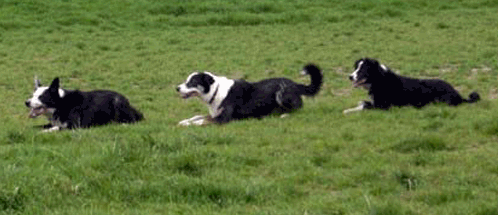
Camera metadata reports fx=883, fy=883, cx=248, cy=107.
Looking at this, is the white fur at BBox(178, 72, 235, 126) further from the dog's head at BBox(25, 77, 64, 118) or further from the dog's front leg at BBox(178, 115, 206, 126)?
the dog's head at BBox(25, 77, 64, 118)

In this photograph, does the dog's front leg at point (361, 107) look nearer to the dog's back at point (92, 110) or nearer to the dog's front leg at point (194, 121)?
the dog's front leg at point (194, 121)

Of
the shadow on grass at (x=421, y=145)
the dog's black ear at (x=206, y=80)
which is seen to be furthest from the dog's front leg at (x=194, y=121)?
the shadow on grass at (x=421, y=145)

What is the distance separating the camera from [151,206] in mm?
7820

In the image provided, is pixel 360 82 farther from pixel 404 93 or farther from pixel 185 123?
pixel 185 123

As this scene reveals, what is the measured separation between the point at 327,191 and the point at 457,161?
1.75 m

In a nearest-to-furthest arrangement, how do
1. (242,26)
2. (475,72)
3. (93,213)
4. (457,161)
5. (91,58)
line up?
(93,213), (457,161), (475,72), (91,58), (242,26)

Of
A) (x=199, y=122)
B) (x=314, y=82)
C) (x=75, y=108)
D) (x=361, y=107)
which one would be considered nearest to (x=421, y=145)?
(x=361, y=107)

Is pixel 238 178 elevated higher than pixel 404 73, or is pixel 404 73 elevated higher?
pixel 238 178

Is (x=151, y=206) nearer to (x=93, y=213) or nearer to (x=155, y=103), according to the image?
(x=93, y=213)

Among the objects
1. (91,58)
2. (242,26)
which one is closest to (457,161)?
(91,58)

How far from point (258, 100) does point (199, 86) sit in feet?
3.39

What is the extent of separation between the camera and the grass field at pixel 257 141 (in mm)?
7953

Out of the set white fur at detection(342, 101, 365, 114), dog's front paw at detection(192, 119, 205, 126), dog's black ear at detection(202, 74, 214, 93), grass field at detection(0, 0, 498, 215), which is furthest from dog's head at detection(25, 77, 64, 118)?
white fur at detection(342, 101, 365, 114)

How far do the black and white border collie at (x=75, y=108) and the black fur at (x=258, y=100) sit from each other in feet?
4.87
